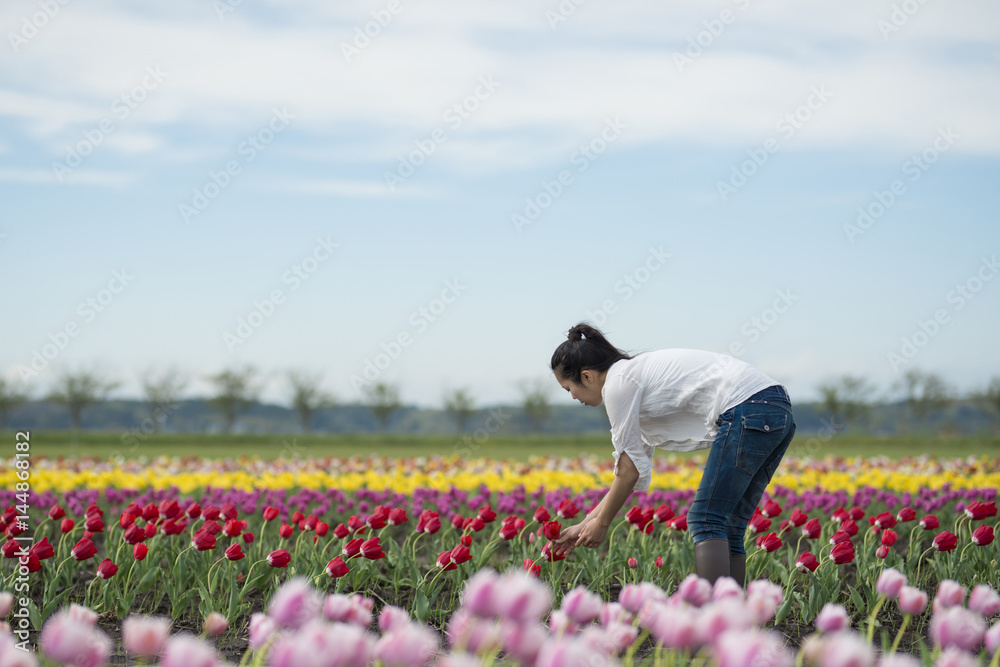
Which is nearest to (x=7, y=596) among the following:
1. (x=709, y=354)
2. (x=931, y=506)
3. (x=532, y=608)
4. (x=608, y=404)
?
(x=532, y=608)

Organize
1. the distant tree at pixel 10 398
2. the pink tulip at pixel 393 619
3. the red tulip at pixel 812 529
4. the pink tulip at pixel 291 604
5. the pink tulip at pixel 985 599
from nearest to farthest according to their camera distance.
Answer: the pink tulip at pixel 291 604 < the pink tulip at pixel 393 619 < the pink tulip at pixel 985 599 < the red tulip at pixel 812 529 < the distant tree at pixel 10 398

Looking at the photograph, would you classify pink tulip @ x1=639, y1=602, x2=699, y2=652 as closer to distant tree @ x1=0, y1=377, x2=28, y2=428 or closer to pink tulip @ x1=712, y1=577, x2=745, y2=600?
pink tulip @ x1=712, y1=577, x2=745, y2=600

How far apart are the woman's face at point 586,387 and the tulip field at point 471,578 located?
0.62 meters

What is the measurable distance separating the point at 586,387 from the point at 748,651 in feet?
7.93

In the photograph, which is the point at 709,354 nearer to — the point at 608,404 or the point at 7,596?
the point at 608,404

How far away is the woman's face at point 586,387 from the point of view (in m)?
4.01

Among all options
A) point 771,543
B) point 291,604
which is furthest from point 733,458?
point 291,604

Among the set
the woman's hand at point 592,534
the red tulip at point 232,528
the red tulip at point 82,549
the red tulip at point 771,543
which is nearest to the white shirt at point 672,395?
the woman's hand at point 592,534

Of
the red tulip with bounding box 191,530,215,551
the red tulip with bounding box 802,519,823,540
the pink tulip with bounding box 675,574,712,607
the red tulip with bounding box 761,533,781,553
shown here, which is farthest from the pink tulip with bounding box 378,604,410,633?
the red tulip with bounding box 802,519,823,540

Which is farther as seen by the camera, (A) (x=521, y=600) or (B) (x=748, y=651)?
(A) (x=521, y=600)

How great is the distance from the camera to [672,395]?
13.3 ft

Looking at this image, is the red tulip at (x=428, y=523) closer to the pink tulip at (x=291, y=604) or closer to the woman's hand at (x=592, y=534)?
the woman's hand at (x=592, y=534)

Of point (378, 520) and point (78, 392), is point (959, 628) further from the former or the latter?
point (78, 392)

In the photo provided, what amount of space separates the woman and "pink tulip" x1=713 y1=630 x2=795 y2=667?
205 cm
